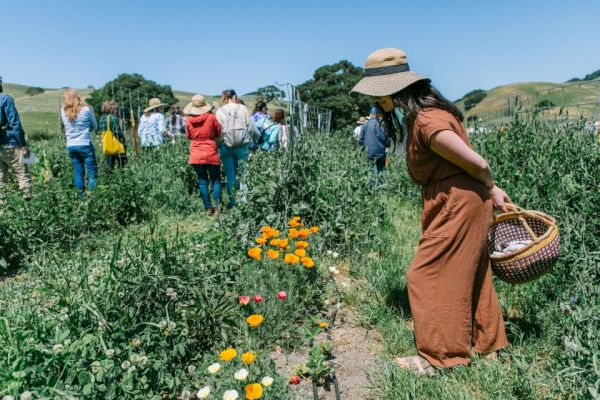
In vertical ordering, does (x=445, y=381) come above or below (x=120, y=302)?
below

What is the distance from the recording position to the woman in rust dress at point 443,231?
2.26 m

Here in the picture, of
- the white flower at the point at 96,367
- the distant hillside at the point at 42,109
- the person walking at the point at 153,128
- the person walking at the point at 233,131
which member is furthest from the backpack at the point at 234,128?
the distant hillside at the point at 42,109

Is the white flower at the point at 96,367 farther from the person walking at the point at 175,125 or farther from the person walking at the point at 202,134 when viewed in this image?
the person walking at the point at 175,125

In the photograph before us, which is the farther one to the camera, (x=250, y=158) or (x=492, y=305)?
(x=250, y=158)

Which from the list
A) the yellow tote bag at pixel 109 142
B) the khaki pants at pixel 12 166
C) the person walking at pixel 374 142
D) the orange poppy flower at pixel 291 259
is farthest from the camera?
the yellow tote bag at pixel 109 142

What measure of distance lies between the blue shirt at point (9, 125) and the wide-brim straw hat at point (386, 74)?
5.17 metres

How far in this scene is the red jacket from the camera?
5641 mm

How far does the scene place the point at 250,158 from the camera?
4465 millimetres

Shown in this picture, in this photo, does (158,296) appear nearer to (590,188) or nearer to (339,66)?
(590,188)

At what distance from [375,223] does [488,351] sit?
1733 mm

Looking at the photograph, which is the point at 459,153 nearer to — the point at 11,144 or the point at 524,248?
the point at 524,248

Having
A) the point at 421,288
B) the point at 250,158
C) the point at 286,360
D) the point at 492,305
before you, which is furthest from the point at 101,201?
the point at 492,305

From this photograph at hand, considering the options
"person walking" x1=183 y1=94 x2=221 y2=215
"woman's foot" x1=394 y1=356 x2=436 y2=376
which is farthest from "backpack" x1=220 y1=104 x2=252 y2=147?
"woman's foot" x1=394 y1=356 x2=436 y2=376

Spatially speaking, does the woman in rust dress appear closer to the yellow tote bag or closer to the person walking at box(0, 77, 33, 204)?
the person walking at box(0, 77, 33, 204)
